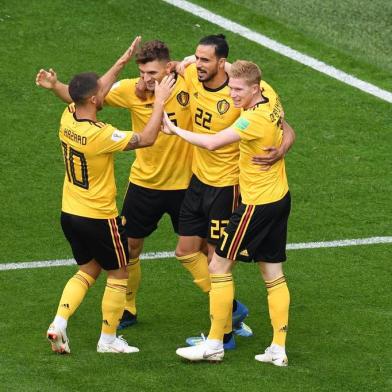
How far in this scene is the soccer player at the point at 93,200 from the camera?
977cm

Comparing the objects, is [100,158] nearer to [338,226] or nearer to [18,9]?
[338,226]

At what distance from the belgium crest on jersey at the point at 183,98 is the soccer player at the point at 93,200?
0.57 meters

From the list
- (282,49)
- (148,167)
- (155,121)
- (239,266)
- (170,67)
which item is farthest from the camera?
(282,49)

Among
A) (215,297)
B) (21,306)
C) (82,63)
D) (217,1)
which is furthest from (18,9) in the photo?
(215,297)

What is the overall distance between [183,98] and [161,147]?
1.57 feet

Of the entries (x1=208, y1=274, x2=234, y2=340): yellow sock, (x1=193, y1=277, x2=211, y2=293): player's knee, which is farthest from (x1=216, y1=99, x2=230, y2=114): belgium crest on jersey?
(x1=193, y1=277, x2=211, y2=293): player's knee

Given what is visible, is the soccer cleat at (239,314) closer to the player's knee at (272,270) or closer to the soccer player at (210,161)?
the soccer player at (210,161)

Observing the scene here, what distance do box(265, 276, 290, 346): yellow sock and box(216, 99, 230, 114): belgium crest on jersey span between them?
4.85 feet

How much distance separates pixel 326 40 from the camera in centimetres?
1806

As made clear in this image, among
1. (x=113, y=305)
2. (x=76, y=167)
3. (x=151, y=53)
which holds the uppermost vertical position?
(x=151, y=53)

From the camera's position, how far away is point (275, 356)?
32.4ft

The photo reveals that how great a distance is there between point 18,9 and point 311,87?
4570 millimetres

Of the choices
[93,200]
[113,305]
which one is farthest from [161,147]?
[113,305]

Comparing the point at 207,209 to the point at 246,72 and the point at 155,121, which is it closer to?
the point at 155,121
